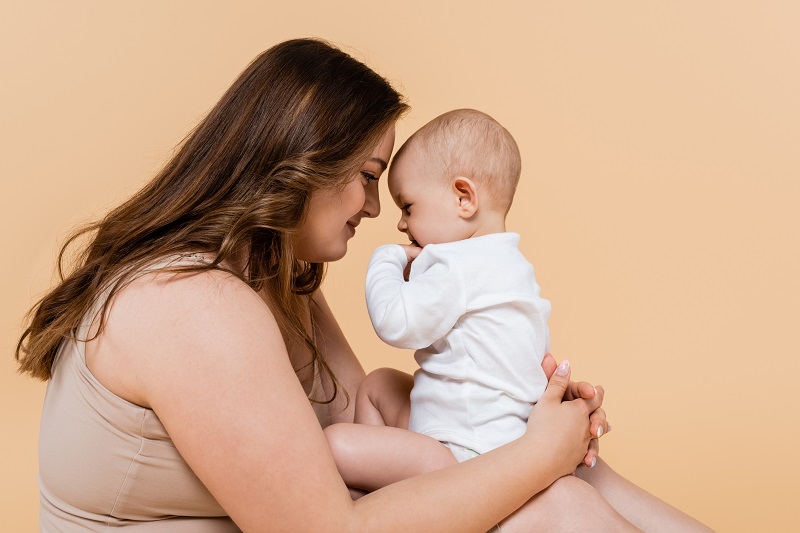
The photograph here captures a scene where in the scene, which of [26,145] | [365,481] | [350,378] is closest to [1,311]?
[26,145]

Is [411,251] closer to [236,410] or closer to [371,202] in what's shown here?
[371,202]

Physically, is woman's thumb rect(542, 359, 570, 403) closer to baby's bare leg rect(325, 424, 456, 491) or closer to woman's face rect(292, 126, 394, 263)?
baby's bare leg rect(325, 424, 456, 491)

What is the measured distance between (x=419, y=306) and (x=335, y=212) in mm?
317

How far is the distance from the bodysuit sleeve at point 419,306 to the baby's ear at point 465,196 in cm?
16

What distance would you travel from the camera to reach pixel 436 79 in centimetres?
402

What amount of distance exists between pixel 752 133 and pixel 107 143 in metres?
2.82

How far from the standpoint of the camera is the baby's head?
2.19 m

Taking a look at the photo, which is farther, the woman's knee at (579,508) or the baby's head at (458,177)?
the baby's head at (458,177)

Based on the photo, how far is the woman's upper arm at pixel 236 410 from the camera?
1.63m

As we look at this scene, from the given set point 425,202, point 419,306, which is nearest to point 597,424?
point 419,306

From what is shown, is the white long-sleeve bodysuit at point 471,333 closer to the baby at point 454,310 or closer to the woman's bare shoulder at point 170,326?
the baby at point 454,310

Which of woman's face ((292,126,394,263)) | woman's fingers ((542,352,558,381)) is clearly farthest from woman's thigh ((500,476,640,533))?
woman's face ((292,126,394,263))

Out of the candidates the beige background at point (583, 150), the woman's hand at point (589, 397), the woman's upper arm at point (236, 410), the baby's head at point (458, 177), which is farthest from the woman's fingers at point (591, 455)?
the beige background at point (583, 150)

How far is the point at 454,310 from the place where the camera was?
78.7 inches
